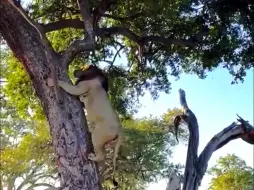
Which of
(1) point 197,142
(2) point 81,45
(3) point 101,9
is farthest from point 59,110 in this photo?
(1) point 197,142

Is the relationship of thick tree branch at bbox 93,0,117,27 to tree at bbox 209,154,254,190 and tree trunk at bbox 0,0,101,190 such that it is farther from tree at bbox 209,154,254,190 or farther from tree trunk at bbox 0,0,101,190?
tree at bbox 209,154,254,190

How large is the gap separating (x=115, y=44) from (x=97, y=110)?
378 centimetres

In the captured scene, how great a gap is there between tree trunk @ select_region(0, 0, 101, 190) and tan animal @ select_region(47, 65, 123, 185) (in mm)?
82

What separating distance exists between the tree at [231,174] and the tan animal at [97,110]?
8436mm

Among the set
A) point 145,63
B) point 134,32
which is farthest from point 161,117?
point 134,32

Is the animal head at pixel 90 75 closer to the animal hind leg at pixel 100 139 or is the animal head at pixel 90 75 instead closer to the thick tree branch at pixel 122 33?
the animal hind leg at pixel 100 139

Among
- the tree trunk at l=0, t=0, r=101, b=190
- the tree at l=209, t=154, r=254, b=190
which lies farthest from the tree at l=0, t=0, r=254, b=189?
the tree at l=209, t=154, r=254, b=190

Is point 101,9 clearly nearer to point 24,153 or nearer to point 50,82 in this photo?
point 50,82

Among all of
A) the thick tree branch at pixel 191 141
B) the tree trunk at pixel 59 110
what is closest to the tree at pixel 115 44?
the tree trunk at pixel 59 110

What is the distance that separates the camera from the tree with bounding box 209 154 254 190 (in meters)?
12.2

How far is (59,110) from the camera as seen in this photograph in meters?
4.24

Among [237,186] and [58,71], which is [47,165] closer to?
[237,186]

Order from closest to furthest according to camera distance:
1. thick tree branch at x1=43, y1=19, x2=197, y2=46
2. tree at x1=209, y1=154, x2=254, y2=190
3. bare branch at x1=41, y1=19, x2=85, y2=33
→ bare branch at x1=41, y1=19, x2=85, y2=33 < thick tree branch at x1=43, y1=19, x2=197, y2=46 < tree at x1=209, y1=154, x2=254, y2=190

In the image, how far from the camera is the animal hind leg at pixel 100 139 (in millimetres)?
4125
